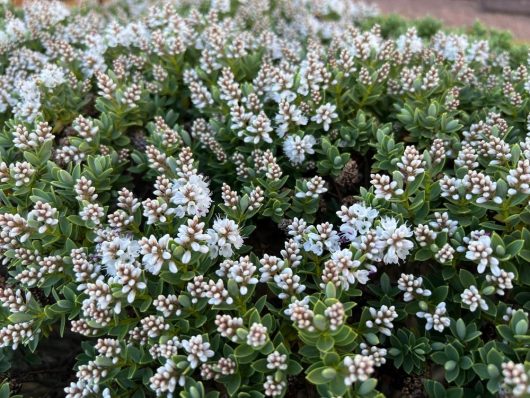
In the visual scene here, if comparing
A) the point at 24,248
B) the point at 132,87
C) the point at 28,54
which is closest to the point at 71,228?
the point at 24,248

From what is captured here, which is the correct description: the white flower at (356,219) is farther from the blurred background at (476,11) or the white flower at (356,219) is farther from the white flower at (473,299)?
the blurred background at (476,11)

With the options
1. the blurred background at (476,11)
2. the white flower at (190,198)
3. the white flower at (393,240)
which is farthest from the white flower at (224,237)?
the blurred background at (476,11)

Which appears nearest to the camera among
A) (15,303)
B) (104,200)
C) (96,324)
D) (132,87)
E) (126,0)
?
(96,324)

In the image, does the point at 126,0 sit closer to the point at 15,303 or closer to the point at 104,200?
the point at 104,200

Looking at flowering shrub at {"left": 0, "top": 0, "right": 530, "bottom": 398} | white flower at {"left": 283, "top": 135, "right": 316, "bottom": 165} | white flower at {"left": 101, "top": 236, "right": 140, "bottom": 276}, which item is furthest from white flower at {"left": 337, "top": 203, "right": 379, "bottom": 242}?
white flower at {"left": 101, "top": 236, "right": 140, "bottom": 276}

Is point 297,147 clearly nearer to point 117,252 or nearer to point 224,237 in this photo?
point 224,237

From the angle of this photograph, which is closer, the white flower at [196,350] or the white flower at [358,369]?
the white flower at [358,369]
